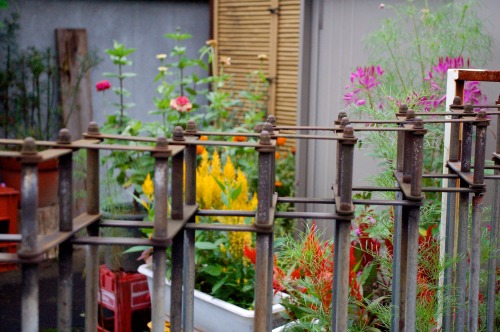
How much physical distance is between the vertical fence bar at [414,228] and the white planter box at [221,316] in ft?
4.71

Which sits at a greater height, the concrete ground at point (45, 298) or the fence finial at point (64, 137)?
the fence finial at point (64, 137)

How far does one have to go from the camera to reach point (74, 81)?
691 centimetres

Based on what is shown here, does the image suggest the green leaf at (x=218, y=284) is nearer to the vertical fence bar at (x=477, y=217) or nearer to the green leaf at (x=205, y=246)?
the green leaf at (x=205, y=246)

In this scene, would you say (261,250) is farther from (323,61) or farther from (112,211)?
(323,61)

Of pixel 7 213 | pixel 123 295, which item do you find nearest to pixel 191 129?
pixel 123 295

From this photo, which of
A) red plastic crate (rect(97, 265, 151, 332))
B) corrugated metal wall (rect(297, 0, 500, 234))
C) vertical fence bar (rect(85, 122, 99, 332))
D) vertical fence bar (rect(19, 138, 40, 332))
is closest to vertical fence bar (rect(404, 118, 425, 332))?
vertical fence bar (rect(85, 122, 99, 332))

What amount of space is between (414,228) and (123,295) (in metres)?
2.52

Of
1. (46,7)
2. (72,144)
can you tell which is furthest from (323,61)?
(72,144)

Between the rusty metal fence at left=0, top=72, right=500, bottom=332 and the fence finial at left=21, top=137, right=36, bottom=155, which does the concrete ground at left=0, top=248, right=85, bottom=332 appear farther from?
the fence finial at left=21, top=137, right=36, bottom=155

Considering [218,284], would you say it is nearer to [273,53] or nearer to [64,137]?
[64,137]

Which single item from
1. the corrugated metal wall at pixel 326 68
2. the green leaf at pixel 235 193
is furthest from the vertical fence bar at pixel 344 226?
the corrugated metal wall at pixel 326 68

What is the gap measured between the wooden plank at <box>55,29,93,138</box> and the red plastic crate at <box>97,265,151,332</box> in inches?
117

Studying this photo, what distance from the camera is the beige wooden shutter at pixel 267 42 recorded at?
22.5ft

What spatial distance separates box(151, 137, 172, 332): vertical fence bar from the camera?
147 centimetres
